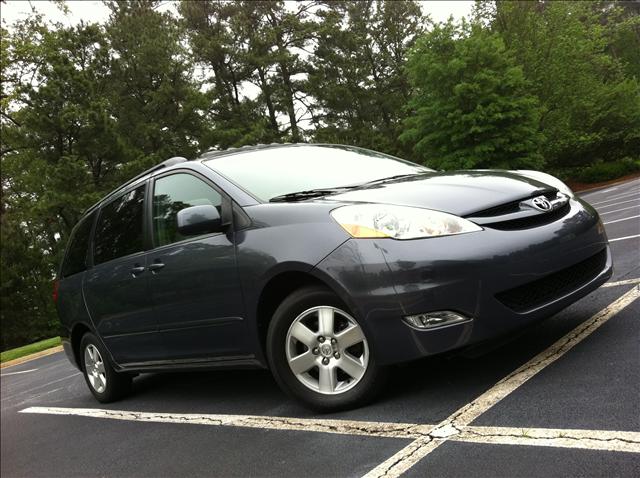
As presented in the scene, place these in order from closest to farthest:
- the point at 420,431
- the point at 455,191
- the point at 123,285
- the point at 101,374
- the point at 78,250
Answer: the point at 420,431, the point at 455,191, the point at 123,285, the point at 101,374, the point at 78,250

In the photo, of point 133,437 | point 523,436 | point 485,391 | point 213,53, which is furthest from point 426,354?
point 213,53

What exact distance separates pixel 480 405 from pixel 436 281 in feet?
2.18

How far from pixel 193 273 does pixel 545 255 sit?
6.97 ft

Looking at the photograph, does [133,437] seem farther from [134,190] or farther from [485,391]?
[485,391]

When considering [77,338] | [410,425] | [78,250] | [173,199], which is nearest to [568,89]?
[78,250]

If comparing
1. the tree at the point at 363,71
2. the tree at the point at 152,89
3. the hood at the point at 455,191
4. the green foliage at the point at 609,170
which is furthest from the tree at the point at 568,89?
the hood at the point at 455,191

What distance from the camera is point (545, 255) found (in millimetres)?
3092

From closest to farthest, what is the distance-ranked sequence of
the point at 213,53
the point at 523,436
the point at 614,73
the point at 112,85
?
the point at 523,436, the point at 112,85, the point at 213,53, the point at 614,73

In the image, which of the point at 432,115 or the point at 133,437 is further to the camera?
the point at 432,115

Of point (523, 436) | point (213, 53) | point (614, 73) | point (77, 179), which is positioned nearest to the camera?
point (523, 436)

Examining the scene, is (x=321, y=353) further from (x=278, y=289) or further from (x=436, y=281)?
(x=436, y=281)

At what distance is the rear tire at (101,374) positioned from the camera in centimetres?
518

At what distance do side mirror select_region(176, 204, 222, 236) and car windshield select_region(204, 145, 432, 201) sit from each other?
1.01 ft

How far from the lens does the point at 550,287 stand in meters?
3.19
